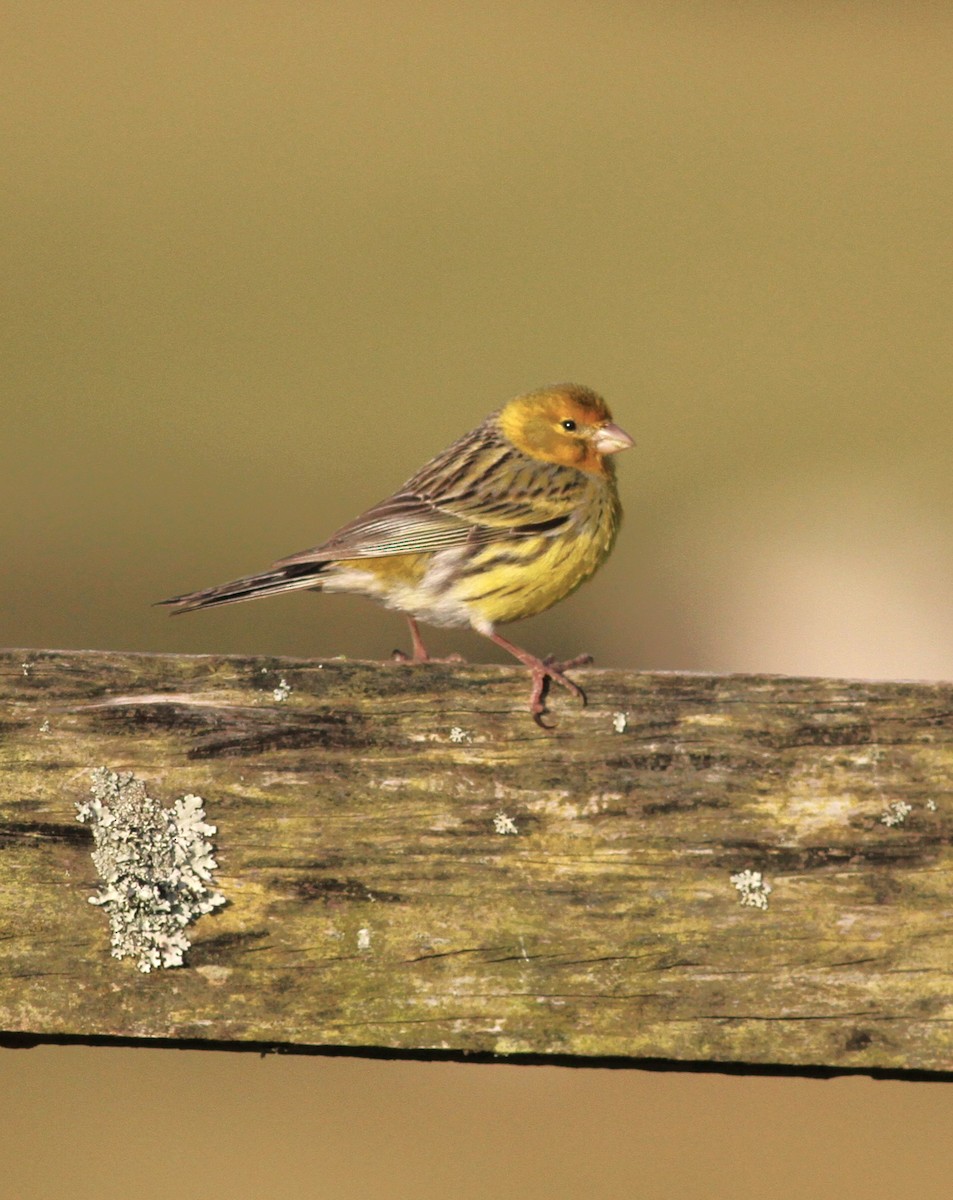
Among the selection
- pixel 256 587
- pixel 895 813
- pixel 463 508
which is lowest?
pixel 895 813

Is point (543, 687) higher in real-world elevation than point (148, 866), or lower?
higher

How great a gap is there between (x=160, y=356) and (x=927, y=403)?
6.95 meters

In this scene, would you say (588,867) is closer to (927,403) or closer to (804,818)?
(804,818)

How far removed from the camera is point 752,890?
116 inches

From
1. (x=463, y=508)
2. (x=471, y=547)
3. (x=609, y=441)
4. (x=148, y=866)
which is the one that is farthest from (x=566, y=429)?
(x=148, y=866)

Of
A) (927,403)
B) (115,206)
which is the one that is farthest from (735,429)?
(115,206)

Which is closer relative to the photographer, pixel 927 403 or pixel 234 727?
pixel 234 727

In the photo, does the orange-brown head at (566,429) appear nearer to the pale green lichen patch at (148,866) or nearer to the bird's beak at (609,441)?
the bird's beak at (609,441)

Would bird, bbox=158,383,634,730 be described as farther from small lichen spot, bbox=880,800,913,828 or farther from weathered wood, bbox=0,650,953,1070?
small lichen spot, bbox=880,800,913,828

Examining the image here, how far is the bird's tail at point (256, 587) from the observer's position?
14.3ft

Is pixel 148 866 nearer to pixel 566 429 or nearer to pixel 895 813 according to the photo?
pixel 895 813

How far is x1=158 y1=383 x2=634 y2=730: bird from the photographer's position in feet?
16.6

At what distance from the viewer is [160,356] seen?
16359 millimetres

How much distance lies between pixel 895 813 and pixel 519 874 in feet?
2.10
